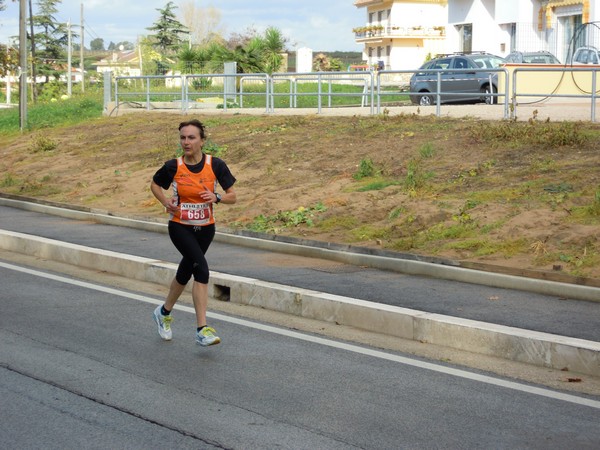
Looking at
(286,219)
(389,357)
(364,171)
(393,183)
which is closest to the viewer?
(389,357)

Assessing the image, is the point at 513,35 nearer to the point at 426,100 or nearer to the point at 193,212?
the point at 426,100

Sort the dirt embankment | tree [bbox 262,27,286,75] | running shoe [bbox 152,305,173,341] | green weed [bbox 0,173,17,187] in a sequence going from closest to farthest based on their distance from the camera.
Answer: running shoe [bbox 152,305,173,341], the dirt embankment, green weed [bbox 0,173,17,187], tree [bbox 262,27,286,75]

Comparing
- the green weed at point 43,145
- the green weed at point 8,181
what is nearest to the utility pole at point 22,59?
the green weed at point 43,145

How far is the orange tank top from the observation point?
26.9ft

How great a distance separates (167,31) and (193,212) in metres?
90.0

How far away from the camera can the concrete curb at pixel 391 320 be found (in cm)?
780

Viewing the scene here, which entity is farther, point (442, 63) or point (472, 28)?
point (472, 28)

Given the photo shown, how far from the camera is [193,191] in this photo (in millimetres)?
8180

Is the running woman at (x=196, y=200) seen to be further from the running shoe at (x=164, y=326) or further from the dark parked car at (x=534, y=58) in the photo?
the dark parked car at (x=534, y=58)

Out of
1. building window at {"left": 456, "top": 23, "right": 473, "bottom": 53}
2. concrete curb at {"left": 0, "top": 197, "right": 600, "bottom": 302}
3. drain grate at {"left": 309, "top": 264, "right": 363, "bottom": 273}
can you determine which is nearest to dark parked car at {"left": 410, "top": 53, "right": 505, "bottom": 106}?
concrete curb at {"left": 0, "top": 197, "right": 600, "bottom": 302}

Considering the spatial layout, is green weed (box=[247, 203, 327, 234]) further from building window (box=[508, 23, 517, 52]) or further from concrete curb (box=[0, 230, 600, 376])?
building window (box=[508, 23, 517, 52])

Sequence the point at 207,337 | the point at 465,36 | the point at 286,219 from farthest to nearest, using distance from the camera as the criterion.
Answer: the point at 465,36 < the point at 286,219 < the point at 207,337

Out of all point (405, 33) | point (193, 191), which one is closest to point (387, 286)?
point (193, 191)

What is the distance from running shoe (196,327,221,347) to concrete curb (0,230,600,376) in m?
1.64
